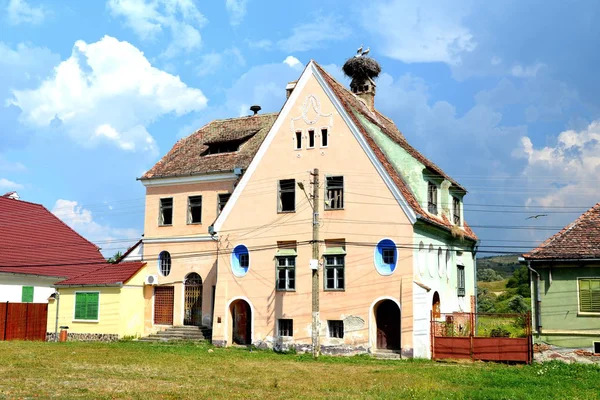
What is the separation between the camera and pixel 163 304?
3562 cm

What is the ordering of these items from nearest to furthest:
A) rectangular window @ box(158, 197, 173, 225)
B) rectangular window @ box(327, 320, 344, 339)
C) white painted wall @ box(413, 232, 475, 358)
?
white painted wall @ box(413, 232, 475, 358)
rectangular window @ box(327, 320, 344, 339)
rectangular window @ box(158, 197, 173, 225)

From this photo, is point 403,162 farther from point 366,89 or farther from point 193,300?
point 193,300

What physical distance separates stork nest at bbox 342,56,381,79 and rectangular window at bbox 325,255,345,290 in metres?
14.3

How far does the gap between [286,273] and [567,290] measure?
11947mm

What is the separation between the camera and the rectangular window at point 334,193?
3014 centimetres

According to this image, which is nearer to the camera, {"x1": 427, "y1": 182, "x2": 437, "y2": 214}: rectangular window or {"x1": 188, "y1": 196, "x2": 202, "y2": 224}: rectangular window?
{"x1": 427, "y1": 182, "x2": 437, "y2": 214}: rectangular window

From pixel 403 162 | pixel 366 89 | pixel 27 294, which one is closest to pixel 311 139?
pixel 403 162

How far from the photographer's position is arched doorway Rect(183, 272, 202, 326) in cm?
3447

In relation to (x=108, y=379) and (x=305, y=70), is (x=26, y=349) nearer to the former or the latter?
(x=108, y=379)

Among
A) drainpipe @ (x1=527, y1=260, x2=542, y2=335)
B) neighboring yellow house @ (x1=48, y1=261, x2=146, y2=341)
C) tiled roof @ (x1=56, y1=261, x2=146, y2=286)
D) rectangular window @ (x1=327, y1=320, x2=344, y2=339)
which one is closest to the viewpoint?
drainpipe @ (x1=527, y1=260, x2=542, y2=335)

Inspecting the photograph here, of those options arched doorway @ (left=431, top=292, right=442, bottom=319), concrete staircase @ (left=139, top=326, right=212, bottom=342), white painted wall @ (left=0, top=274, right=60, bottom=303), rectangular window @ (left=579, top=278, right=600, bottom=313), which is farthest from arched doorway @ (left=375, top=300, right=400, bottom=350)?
white painted wall @ (left=0, top=274, right=60, bottom=303)

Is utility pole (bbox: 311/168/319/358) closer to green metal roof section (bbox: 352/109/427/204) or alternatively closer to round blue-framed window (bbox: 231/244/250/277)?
green metal roof section (bbox: 352/109/427/204)

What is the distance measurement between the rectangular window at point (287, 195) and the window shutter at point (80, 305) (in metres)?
12.6

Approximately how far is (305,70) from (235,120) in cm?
918
